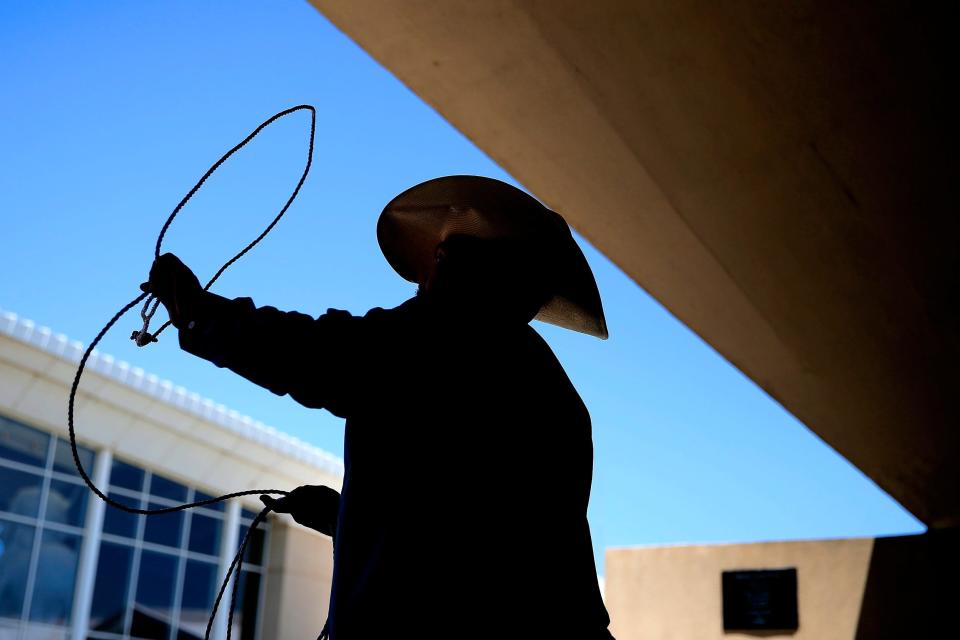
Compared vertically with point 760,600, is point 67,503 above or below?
above

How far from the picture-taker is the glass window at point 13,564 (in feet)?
41.3

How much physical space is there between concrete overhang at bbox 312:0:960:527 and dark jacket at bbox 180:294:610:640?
1.72 metres

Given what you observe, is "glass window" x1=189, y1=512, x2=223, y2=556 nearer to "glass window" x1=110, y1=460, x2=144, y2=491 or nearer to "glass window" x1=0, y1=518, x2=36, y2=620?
"glass window" x1=110, y1=460, x2=144, y2=491

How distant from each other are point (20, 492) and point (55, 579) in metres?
1.13

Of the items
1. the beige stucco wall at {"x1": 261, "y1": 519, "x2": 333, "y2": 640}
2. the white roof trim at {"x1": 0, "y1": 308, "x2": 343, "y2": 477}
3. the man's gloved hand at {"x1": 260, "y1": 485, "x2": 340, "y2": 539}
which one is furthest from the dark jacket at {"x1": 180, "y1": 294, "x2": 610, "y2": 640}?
the beige stucco wall at {"x1": 261, "y1": 519, "x2": 333, "y2": 640}

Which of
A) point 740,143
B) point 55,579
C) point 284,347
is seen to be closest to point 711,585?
point 740,143

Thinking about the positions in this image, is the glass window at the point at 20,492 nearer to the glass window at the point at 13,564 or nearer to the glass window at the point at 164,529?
the glass window at the point at 13,564

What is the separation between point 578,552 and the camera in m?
1.61

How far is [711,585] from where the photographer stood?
6676 millimetres

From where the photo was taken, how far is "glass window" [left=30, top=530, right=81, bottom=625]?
13.0 m

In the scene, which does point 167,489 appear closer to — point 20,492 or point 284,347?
point 20,492

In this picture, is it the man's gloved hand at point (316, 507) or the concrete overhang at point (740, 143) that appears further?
the concrete overhang at point (740, 143)

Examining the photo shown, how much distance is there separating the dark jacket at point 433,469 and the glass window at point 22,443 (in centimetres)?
1253

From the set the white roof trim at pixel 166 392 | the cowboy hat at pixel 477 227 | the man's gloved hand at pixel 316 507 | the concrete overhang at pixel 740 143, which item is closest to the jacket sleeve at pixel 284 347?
the man's gloved hand at pixel 316 507
